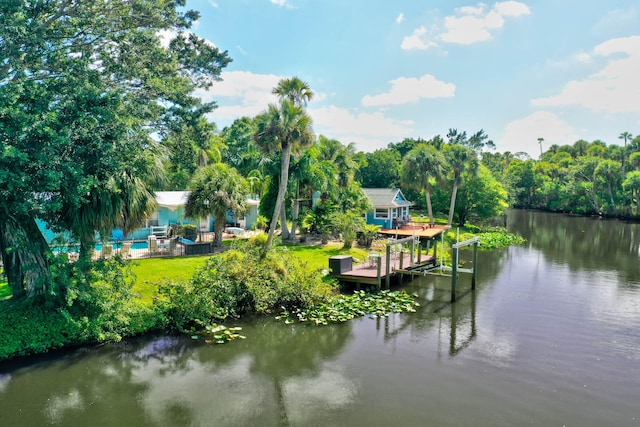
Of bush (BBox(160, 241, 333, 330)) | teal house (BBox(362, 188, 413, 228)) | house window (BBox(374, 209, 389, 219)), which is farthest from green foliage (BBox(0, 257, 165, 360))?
house window (BBox(374, 209, 389, 219))

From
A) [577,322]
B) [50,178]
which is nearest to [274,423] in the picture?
[50,178]

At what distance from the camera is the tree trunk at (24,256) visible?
1188 centimetres

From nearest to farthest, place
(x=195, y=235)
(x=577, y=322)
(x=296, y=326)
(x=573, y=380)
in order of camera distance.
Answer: (x=573, y=380) → (x=296, y=326) → (x=577, y=322) → (x=195, y=235)

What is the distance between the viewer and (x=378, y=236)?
31.3m

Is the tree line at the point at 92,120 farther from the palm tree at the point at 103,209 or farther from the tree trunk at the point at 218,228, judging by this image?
the tree trunk at the point at 218,228

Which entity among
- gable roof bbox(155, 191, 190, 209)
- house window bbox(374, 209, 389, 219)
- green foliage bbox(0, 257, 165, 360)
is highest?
gable roof bbox(155, 191, 190, 209)

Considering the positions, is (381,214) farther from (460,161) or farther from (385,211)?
(460,161)

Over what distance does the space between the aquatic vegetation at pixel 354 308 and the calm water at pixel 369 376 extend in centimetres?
53

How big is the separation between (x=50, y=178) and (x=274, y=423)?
8.11 metres

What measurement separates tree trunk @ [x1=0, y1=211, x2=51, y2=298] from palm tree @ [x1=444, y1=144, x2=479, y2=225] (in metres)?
35.9

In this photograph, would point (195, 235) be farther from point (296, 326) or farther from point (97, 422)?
point (97, 422)

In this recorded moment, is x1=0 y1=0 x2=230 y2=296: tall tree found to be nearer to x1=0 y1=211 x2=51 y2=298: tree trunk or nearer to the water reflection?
x1=0 y1=211 x2=51 y2=298: tree trunk

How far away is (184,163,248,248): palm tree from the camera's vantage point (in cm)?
2212

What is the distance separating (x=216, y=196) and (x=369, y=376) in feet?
45.9
